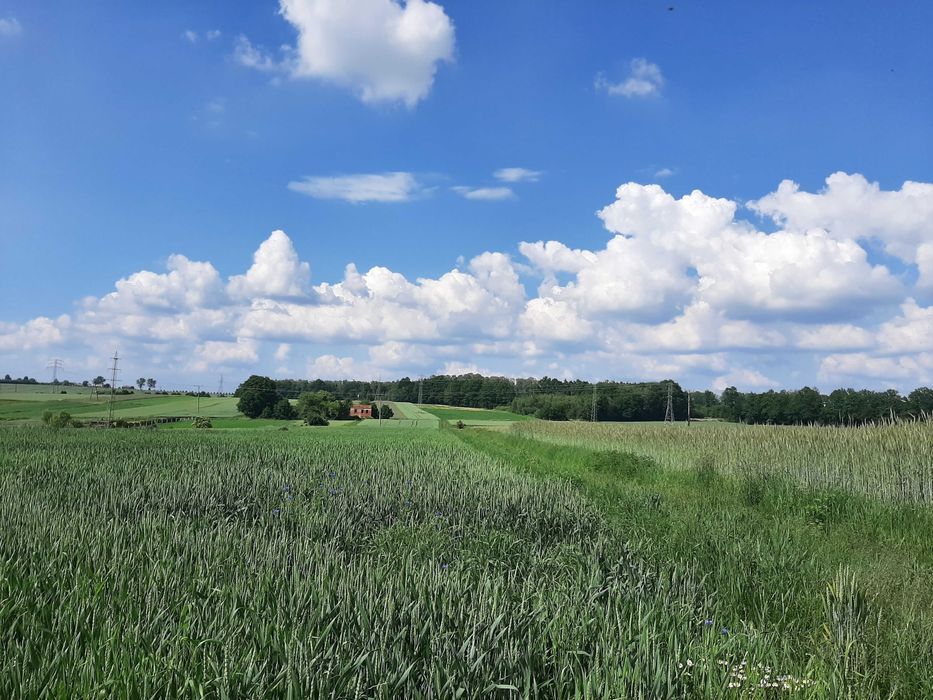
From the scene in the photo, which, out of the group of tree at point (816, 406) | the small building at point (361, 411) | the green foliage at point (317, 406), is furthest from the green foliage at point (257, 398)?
the group of tree at point (816, 406)

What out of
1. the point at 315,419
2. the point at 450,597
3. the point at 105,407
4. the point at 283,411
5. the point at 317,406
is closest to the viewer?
the point at 450,597

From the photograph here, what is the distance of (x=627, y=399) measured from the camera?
11375 centimetres

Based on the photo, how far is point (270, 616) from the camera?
180 inches

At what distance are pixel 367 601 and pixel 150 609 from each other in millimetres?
1657

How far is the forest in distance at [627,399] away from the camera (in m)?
46.4

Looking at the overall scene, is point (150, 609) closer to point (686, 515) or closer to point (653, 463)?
point (686, 515)

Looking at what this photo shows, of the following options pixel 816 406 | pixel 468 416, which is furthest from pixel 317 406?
pixel 816 406

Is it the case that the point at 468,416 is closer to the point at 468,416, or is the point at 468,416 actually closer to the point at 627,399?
the point at 468,416

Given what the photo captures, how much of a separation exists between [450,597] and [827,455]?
16668mm

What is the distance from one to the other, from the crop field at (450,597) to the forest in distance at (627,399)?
44.1 feet

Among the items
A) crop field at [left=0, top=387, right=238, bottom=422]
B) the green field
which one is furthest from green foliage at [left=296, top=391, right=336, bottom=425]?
the green field

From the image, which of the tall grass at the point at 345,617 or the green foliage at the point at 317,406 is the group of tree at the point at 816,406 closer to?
the tall grass at the point at 345,617

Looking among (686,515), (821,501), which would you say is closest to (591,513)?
(686,515)

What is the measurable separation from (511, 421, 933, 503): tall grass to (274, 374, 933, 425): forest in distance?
6.18 feet
